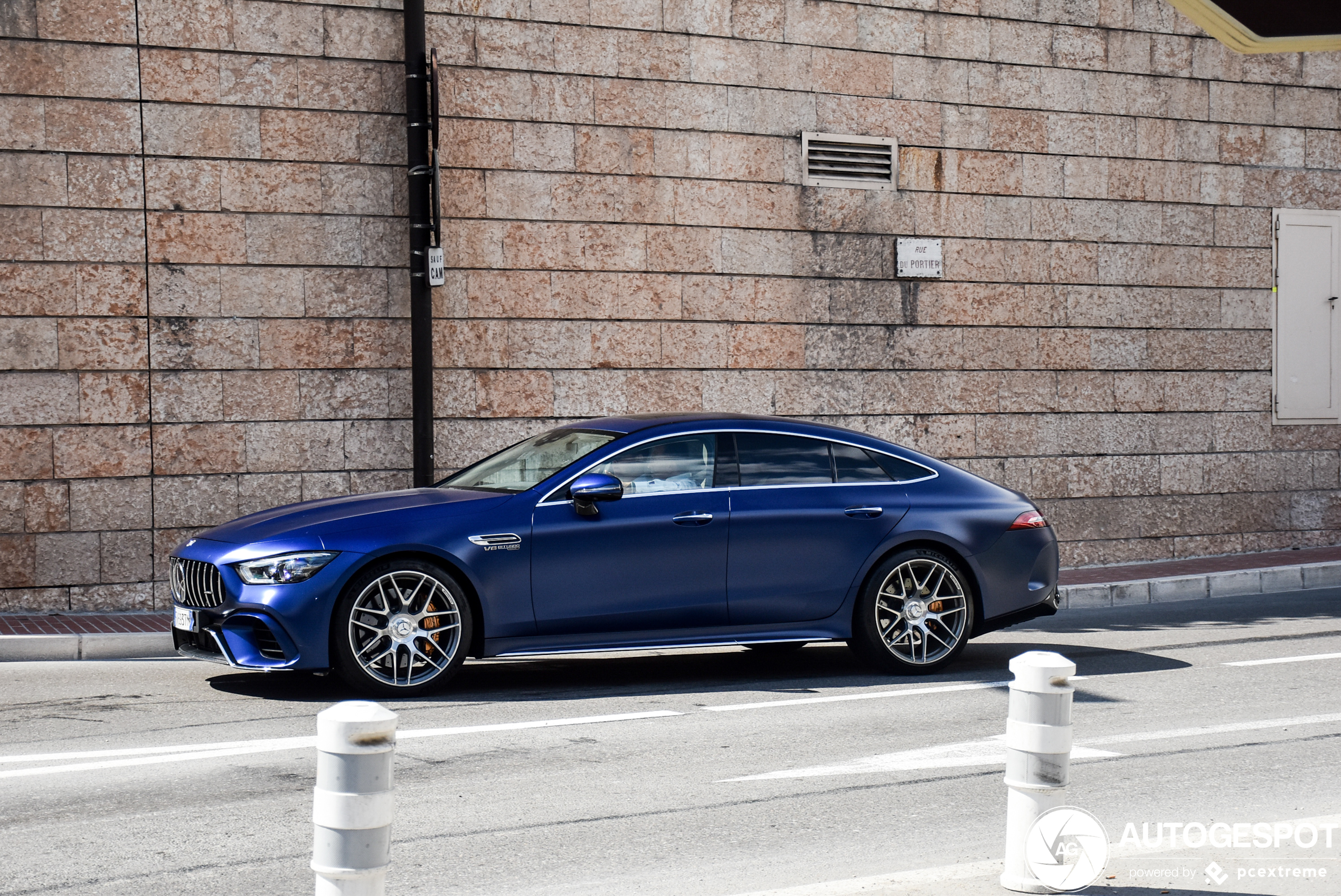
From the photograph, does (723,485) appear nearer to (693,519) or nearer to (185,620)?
(693,519)

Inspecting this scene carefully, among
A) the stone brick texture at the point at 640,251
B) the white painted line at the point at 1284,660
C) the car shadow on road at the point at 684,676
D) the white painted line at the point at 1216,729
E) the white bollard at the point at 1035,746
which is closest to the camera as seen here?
the white bollard at the point at 1035,746

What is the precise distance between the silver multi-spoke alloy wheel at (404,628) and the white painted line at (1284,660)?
4.59 meters

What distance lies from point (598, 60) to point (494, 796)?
8.48 metres

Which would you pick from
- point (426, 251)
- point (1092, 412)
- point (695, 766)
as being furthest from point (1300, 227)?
point (695, 766)

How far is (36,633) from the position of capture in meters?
9.81

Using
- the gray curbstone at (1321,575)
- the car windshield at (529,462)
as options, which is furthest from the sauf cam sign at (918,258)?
the car windshield at (529,462)

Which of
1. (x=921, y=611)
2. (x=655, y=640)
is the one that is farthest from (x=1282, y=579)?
(x=655, y=640)

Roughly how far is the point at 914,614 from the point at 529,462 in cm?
234

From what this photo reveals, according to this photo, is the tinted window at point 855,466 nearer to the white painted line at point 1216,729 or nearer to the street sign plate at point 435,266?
the white painted line at point 1216,729

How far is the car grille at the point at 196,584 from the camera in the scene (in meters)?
7.32

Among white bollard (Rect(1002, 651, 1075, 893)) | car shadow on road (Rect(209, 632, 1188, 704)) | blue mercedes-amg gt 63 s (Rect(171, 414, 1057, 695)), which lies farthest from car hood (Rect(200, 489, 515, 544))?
white bollard (Rect(1002, 651, 1075, 893))

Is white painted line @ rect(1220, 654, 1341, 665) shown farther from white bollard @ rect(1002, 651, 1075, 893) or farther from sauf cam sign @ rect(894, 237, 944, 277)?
sauf cam sign @ rect(894, 237, 944, 277)

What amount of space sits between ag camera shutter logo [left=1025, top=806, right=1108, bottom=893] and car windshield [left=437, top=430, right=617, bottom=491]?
4.25m

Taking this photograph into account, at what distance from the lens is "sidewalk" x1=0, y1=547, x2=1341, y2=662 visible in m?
9.41
